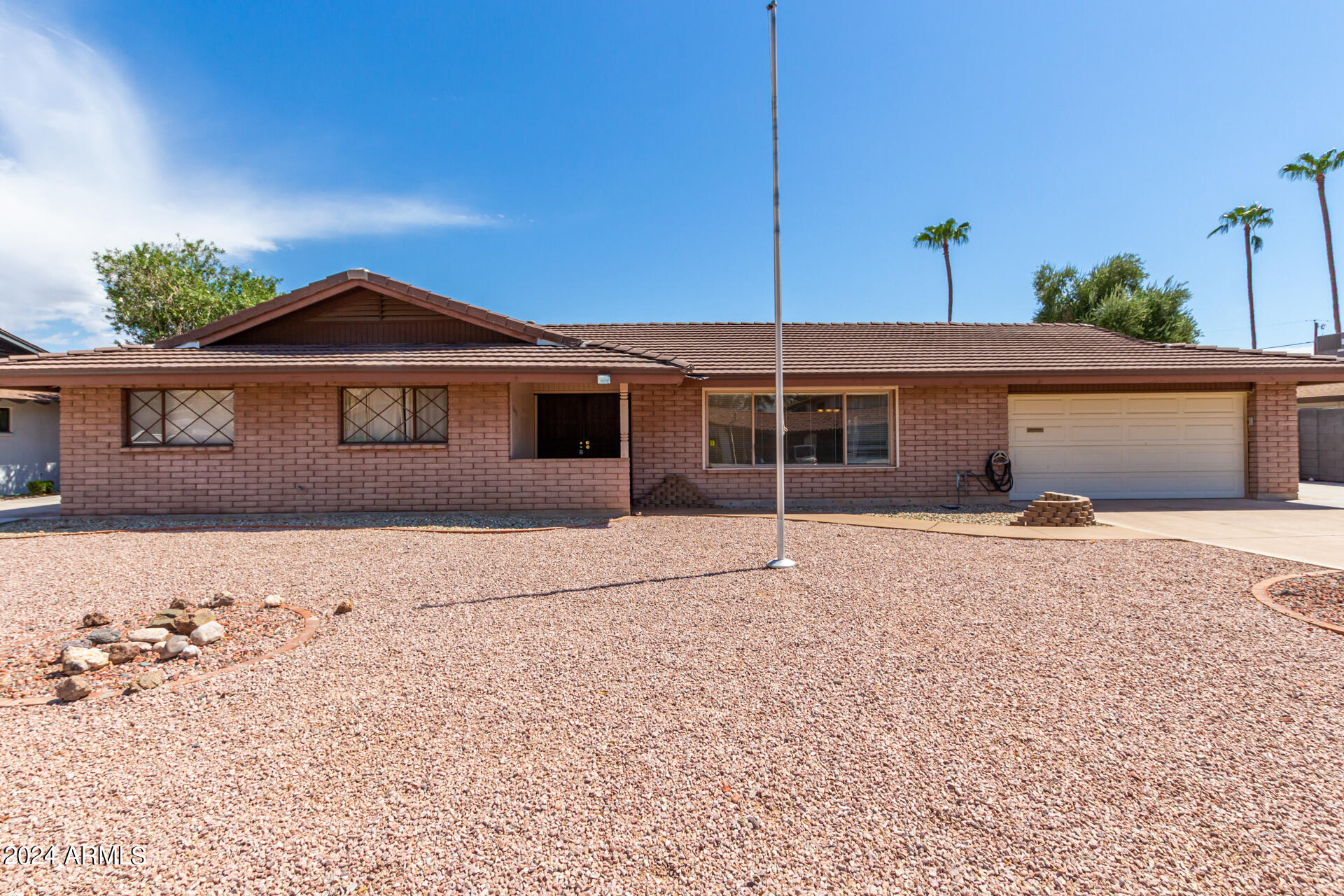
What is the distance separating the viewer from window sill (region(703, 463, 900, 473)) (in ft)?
38.9

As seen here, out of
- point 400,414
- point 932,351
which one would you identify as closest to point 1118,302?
point 932,351

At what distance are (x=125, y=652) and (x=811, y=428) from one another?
1026cm

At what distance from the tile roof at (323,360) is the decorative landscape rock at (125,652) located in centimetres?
604

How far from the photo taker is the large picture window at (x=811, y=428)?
11992 millimetres

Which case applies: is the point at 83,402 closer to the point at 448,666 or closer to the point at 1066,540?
the point at 448,666

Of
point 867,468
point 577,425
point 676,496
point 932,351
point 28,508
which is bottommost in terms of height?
point 28,508

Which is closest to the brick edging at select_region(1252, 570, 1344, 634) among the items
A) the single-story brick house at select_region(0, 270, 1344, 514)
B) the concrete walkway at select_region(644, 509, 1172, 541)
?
the concrete walkway at select_region(644, 509, 1172, 541)

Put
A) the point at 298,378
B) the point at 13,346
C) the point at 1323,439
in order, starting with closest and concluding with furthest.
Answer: the point at 298,378 < the point at 1323,439 < the point at 13,346

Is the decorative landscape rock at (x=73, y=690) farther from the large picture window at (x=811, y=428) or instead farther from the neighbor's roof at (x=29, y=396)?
the neighbor's roof at (x=29, y=396)

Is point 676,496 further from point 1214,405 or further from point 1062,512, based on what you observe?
point 1214,405

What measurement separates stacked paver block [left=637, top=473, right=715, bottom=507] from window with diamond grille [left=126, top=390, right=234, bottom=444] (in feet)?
23.6

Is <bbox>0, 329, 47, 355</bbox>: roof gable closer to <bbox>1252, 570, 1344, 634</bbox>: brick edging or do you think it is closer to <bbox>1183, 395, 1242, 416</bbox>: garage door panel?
<bbox>1252, 570, 1344, 634</bbox>: brick edging

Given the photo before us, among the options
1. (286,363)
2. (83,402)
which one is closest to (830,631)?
(286,363)

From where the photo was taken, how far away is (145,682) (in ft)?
11.7
